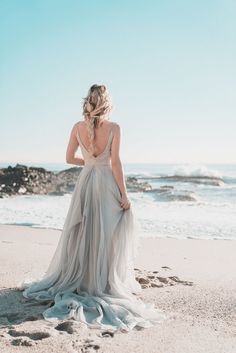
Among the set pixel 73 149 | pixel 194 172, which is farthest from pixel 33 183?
pixel 194 172

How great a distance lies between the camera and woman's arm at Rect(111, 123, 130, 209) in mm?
4781

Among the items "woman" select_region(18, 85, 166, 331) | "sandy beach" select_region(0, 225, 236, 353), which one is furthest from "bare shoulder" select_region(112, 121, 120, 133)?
"sandy beach" select_region(0, 225, 236, 353)

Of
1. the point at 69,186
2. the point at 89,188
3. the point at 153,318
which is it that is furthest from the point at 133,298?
the point at 69,186

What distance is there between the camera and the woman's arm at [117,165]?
4.78m

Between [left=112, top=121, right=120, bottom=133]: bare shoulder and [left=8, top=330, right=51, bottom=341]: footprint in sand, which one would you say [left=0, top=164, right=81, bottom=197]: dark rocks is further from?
[left=8, top=330, right=51, bottom=341]: footprint in sand

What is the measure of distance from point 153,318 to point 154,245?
4733mm

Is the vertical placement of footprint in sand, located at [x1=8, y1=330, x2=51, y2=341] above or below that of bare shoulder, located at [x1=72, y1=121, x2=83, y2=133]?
below

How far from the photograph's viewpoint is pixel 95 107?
15.5 ft

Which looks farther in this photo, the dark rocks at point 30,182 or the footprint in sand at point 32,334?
the dark rocks at point 30,182

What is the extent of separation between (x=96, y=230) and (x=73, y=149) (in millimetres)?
905

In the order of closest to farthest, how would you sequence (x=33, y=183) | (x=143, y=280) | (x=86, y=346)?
(x=86, y=346) → (x=143, y=280) → (x=33, y=183)

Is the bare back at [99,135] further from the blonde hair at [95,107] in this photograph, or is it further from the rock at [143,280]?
the rock at [143,280]

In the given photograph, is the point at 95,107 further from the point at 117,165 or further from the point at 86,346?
the point at 86,346

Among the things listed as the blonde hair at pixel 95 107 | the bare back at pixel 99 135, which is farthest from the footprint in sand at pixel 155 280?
the blonde hair at pixel 95 107
